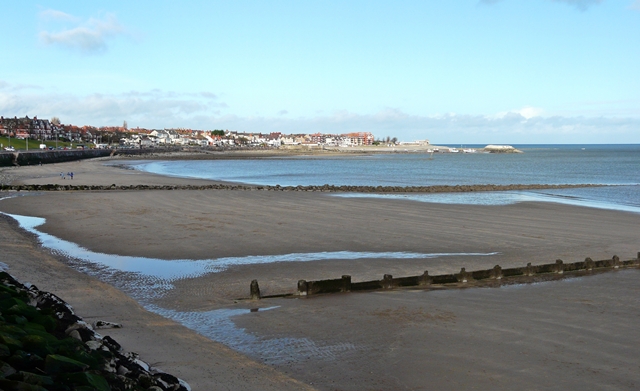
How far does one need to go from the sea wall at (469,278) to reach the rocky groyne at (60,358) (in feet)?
14.8

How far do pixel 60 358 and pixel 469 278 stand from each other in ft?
31.6

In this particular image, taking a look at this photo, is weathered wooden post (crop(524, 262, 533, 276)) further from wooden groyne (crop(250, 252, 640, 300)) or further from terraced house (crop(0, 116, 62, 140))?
terraced house (crop(0, 116, 62, 140))

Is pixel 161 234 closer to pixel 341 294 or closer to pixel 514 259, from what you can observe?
pixel 341 294

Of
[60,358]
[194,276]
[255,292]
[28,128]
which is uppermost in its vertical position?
[28,128]

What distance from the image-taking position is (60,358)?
592 centimetres

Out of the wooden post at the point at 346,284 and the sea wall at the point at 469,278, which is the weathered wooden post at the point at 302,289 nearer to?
the sea wall at the point at 469,278

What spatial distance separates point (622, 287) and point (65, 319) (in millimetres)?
11779

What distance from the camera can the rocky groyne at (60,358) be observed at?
18.1ft

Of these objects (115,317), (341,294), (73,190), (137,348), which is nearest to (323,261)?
(341,294)

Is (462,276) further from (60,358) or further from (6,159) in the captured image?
(6,159)

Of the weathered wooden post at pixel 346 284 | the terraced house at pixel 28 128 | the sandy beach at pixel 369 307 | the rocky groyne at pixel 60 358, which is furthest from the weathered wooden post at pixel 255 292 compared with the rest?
the terraced house at pixel 28 128

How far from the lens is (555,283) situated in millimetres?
13656

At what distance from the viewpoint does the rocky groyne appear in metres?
5.51

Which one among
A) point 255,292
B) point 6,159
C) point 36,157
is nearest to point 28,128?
→ point 36,157
